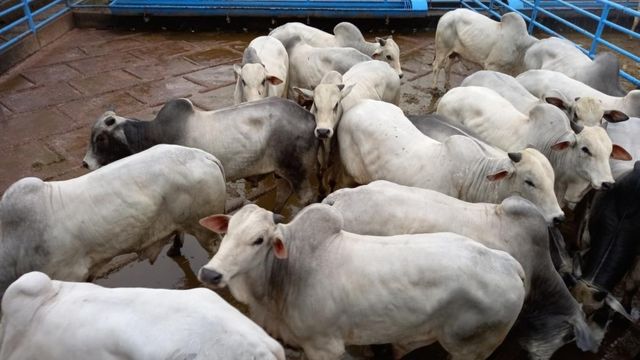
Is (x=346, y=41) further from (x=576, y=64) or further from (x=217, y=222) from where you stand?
(x=217, y=222)

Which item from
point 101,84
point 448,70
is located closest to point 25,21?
point 101,84

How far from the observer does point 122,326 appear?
2.38 meters

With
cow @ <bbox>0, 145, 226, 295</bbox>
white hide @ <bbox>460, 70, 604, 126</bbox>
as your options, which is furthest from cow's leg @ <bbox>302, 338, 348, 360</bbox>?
white hide @ <bbox>460, 70, 604, 126</bbox>

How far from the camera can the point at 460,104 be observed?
563 centimetres

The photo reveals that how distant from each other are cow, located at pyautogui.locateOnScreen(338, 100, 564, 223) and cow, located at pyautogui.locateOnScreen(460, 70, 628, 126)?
119cm

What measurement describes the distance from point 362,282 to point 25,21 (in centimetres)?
941

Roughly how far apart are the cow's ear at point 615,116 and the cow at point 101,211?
3.81 m

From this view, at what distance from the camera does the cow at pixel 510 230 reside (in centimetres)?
359

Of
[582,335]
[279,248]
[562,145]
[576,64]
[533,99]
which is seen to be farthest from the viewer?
[576,64]

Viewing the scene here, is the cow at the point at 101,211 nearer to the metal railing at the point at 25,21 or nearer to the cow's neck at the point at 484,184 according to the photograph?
the cow's neck at the point at 484,184

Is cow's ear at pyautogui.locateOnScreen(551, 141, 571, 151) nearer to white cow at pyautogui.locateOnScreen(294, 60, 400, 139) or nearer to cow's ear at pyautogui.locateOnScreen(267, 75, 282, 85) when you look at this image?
white cow at pyautogui.locateOnScreen(294, 60, 400, 139)

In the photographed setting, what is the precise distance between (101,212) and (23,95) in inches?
202

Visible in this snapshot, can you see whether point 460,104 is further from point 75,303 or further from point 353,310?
point 75,303

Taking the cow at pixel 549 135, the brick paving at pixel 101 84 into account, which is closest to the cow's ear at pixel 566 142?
the cow at pixel 549 135
